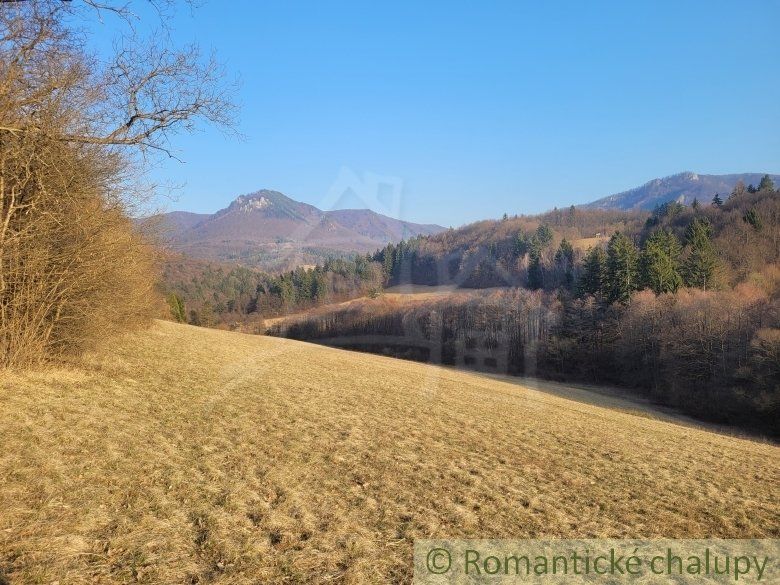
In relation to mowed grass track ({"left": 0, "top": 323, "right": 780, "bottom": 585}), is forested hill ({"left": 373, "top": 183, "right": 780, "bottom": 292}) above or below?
above

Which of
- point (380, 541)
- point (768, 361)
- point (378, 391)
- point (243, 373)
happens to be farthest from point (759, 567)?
point (768, 361)

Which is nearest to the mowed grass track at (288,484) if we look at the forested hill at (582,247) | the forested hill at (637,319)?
the forested hill at (637,319)

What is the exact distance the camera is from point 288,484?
24.7 feet

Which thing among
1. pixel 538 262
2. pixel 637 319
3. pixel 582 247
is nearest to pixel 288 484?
pixel 637 319

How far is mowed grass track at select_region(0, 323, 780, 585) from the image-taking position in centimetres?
526

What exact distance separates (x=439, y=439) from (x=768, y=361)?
3961 centimetres

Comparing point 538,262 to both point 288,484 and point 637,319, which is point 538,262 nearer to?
point 637,319

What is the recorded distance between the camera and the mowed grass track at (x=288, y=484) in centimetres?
526

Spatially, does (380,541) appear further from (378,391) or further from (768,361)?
(768,361)

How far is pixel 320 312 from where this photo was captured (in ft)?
344

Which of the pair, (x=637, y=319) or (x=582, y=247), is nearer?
(x=637, y=319)

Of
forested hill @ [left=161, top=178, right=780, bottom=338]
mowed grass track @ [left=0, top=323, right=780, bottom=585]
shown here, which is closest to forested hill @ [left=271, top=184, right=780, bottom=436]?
forested hill @ [left=161, top=178, right=780, bottom=338]

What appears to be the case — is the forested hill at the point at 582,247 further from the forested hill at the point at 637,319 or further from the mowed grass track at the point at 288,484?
the mowed grass track at the point at 288,484

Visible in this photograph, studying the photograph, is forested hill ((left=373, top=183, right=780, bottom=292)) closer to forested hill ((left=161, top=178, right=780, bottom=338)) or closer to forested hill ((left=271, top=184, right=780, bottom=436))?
forested hill ((left=161, top=178, right=780, bottom=338))
